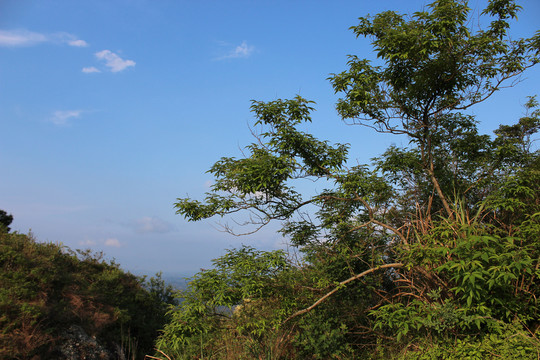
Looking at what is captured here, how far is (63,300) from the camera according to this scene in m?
9.54

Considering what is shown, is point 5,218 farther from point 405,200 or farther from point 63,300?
point 405,200

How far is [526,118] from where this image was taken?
10211mm

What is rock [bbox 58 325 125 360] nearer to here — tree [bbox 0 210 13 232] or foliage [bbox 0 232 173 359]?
foliage [bbox 0 232 173 359]

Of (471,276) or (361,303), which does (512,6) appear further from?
(361,303)

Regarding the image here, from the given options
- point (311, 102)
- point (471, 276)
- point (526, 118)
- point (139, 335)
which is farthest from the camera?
point (139, 335)

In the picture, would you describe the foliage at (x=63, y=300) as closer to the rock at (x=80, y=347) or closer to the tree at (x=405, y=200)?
the rock at (x=80, y=347)

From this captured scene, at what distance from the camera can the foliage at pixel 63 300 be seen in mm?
8095

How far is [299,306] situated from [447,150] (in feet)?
17.2

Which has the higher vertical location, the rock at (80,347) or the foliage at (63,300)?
the foliage at (63,300)

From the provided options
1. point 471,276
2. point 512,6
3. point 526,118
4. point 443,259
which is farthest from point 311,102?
point 526,118

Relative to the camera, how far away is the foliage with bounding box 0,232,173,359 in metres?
8.10

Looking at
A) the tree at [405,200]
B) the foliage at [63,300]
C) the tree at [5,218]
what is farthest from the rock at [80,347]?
the tree at [5,218]

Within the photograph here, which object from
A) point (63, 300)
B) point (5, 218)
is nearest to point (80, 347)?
point (63, 300)

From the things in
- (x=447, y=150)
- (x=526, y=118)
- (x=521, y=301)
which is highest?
(x=526, y=118)
